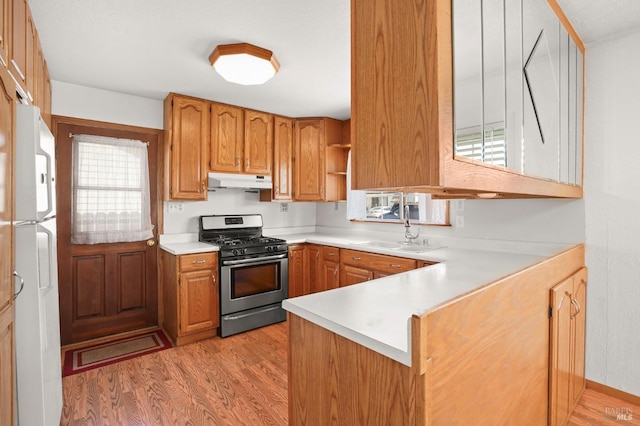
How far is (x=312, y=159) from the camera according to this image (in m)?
4.08

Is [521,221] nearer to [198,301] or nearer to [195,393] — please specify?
[195,393]

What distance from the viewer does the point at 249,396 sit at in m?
2.21

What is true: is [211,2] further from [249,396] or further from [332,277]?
[332,277]

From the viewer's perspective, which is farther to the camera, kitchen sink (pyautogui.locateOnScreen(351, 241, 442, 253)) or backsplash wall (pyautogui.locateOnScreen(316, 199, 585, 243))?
kitchen sink (pyautogui.locateOnScreen(351, 241, 442, 253))

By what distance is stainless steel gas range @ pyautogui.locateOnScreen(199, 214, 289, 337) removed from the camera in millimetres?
3184

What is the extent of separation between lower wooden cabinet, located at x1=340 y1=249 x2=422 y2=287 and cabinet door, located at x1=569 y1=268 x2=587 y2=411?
108 cm

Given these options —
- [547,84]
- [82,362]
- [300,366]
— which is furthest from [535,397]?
[82,362]

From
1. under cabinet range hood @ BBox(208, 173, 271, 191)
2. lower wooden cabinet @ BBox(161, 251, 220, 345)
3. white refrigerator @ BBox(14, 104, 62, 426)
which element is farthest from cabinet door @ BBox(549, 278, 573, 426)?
under cabinet range hood @ BBox(208, 173, 271, 191)

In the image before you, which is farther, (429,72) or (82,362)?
(82,362)

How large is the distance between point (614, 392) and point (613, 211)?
1203 millimetres

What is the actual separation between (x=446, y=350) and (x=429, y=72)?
757mm

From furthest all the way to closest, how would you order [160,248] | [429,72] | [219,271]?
[160,248], [219,271], [429,72]

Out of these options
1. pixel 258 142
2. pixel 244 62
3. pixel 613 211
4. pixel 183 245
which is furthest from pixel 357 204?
pixel 613 211

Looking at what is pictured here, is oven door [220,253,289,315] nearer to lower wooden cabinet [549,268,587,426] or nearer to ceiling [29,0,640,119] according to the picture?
ceiling [29,0,640,119]
